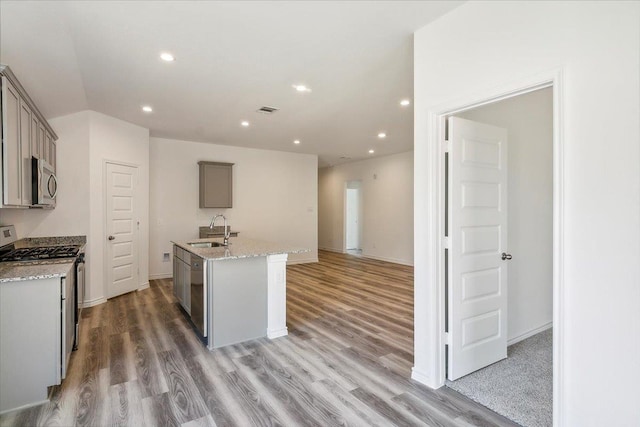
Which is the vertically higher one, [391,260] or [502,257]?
[502,257]

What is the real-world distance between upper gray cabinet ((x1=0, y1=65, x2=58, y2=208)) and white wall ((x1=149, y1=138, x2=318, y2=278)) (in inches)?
115

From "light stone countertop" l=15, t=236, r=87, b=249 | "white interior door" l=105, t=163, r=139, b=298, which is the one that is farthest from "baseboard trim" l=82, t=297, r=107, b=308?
"light stone countertop" l=15, t=236, r=87, b=249

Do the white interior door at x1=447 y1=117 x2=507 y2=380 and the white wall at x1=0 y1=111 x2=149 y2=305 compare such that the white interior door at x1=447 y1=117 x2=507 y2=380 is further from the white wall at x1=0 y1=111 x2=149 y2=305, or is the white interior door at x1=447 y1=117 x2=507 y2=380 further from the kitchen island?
the white wall at x1=0 y1=111 x2=149 y2=305

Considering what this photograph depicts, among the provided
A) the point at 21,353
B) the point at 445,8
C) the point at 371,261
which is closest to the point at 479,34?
the point at 445,8

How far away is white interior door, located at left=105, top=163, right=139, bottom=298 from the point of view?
15.7 ft

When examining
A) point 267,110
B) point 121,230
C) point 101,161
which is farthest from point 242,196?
point 267,110

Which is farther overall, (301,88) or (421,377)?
(301,88)

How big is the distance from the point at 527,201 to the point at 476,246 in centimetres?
106

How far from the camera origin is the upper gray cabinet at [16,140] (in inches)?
93.4

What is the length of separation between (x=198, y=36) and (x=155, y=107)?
212 cm

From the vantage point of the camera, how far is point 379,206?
8508 mm

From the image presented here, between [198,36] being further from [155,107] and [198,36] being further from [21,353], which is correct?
[21,353]

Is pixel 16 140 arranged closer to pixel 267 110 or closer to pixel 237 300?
pixel 237 300

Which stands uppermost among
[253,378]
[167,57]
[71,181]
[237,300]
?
[167,57]
